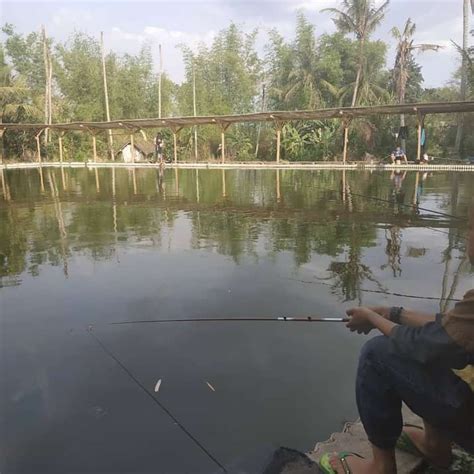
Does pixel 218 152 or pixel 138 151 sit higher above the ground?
pixel 138 151

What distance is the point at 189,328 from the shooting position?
13.4 feet

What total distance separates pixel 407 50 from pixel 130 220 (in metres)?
26.1

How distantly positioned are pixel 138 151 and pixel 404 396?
3869 centimetres

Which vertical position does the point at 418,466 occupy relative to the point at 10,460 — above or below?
above

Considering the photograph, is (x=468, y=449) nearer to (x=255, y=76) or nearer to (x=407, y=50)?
(x=407, y=50)

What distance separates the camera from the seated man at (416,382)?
1609 mm

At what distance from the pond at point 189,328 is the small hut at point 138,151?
2975 cm

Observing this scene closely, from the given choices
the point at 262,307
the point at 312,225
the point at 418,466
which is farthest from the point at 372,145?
the point at 418,466

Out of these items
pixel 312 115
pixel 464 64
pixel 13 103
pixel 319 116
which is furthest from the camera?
pixel 13 103

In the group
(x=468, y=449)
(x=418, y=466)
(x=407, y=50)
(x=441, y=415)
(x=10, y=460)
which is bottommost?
(x=10, y=460)

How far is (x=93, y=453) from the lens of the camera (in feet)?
8.18

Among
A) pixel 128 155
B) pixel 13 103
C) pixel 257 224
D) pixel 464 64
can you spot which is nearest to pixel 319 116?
pixel 464 64

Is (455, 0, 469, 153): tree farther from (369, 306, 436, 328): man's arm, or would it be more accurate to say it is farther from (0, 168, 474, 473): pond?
(369, 306, 436, 328): man's arm

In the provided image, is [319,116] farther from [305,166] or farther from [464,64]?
[464,64]
